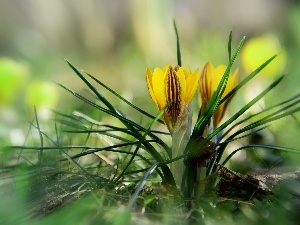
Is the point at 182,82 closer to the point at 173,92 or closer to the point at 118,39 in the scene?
the point at 173,92

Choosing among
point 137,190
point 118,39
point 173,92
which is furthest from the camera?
point 118,39

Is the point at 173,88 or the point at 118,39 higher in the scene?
the point at 118,39

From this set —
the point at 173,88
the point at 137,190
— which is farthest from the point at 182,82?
the point at 137,190

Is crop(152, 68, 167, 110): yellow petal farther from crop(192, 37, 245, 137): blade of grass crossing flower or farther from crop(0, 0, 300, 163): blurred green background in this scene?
crop(0, 0, 300, 163): blurred green background

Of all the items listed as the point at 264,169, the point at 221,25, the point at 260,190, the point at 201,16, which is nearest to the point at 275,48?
the point at 264,169

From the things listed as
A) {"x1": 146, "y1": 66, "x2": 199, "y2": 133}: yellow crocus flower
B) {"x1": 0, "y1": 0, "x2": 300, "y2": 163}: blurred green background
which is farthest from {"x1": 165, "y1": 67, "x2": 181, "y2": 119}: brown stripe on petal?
{"x1": 0, "y1": 0, "x2": 300, "y2": 163}: blurred green background

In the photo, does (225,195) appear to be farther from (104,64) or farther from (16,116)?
(104,64)

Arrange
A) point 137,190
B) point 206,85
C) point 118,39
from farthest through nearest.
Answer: point 118,39 → point 206,85 → point 137,190

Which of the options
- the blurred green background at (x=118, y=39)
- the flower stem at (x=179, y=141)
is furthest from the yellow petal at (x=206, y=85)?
the blurred green background at (x=118, y=39)

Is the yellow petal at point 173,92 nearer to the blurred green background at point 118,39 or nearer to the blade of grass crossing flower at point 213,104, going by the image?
the blade of grass crossing flower at point 213,104
